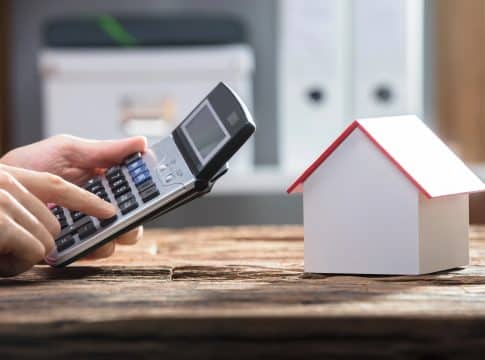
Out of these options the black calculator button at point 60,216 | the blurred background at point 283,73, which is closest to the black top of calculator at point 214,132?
the black calculator button at point 60,216

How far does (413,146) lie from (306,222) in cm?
10

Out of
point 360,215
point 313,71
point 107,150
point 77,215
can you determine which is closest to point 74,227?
point 77,215

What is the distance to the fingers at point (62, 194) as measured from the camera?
0.83m

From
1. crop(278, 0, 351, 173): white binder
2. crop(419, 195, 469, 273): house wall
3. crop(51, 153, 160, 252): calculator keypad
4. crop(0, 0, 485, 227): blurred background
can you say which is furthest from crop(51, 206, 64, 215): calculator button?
crop(278, 0, 351, 173): white binder

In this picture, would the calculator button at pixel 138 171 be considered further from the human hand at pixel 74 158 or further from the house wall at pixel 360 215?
the house wall at pixel 360 215

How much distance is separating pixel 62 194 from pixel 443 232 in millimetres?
303

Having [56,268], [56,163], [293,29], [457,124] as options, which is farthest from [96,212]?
[457,124]

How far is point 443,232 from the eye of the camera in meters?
0.81

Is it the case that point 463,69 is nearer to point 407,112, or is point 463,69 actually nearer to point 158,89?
point 407,112

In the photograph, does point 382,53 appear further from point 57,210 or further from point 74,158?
point 57,210

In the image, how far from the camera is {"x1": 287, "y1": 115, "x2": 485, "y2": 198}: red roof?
77cm

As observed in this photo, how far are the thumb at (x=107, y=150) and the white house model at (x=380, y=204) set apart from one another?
182 mm

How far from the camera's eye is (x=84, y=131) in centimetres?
246

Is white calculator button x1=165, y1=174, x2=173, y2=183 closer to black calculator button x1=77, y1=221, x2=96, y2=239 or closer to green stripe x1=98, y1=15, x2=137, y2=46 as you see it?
black calculator button x1=77, y1=221, x2=96, y2=239
